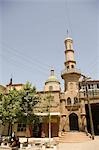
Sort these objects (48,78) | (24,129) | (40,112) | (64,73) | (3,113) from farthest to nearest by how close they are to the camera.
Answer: (48,78) → (64,73) → (24,129) → (40,112) → (3,113)

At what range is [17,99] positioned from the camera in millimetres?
31984

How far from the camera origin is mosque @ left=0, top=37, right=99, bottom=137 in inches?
1453

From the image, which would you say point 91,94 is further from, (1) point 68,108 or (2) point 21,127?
(2) point 21,127

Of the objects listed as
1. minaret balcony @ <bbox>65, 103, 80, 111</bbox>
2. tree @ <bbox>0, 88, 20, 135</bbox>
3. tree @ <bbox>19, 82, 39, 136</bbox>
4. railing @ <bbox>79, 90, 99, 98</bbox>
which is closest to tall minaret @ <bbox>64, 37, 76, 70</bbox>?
railing @ <bbox>79, 90, 99, 98</bbox>

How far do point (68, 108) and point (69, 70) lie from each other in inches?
299

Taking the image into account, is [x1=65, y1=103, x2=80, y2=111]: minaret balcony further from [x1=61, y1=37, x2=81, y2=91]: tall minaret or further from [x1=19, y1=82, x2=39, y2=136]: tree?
[x1=19, y1=82, x2=39, y2=136]: tree

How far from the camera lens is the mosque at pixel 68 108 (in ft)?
121

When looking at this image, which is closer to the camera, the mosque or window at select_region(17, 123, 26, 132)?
the mosque

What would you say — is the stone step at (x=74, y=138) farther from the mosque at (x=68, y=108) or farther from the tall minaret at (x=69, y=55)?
the tall minaret at (x=69, y=55)

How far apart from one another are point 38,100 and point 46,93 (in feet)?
22.0

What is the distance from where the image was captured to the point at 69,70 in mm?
42812

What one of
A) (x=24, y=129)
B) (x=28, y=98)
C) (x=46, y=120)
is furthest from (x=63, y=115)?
(x=28, y=98)

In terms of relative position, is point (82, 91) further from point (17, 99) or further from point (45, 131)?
point (17, 99)

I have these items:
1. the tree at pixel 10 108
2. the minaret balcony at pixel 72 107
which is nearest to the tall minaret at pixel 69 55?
the minaret balcony at pixel 72 107
